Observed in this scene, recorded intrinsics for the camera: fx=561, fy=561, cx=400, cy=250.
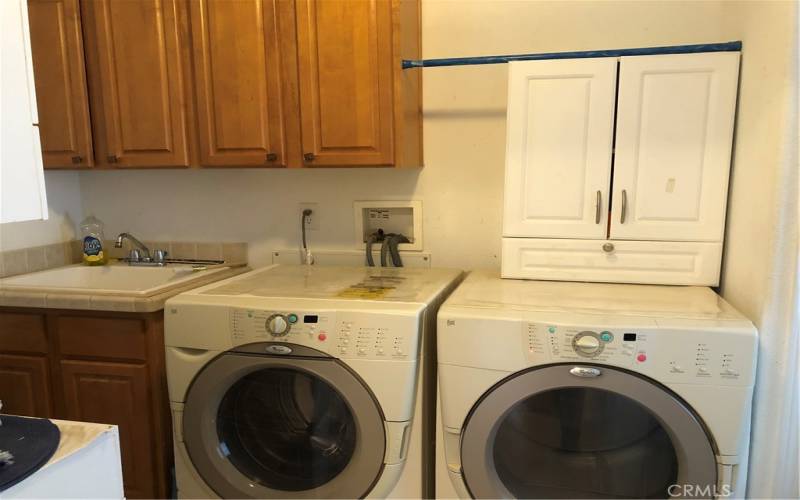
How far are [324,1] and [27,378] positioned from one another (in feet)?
5.56

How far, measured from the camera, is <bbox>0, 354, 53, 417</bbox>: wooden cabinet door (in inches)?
78.5

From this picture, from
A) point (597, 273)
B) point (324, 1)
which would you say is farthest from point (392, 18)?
point (597, 273)

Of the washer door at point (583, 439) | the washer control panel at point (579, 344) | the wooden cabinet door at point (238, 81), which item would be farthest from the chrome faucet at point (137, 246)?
the washer control panel at point (579, 344)

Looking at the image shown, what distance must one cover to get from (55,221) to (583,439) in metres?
2.33

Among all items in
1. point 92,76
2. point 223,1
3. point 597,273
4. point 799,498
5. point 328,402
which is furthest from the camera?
point 92,76

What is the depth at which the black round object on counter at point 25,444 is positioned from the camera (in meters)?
0.89

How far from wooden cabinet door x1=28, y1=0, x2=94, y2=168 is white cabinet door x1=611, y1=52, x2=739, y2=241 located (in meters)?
1.95

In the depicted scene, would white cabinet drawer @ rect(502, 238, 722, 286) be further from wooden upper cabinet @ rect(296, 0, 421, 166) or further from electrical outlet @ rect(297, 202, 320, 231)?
electrical outlet @ rect(297, 202, 320, 231)

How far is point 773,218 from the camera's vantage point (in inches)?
54.7

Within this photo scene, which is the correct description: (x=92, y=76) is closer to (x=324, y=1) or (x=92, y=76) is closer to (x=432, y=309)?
(x=324, y=1)

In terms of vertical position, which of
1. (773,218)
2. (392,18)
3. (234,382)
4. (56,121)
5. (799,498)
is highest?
(392,18)

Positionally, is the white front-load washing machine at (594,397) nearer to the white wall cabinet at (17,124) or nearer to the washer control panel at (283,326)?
the washer control panel at (283,326)

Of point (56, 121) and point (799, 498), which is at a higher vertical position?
point (56, 121)

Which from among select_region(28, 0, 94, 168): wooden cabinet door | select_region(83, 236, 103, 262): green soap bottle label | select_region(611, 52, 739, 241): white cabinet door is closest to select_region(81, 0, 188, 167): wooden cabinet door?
select_region(28, 0, 94, 168): wooden cabinet door
